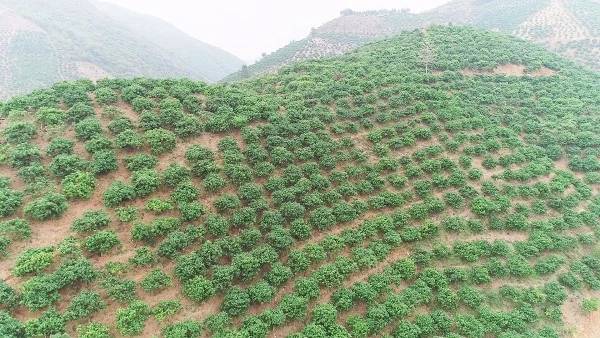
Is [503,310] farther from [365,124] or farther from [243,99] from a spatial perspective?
[243,99]

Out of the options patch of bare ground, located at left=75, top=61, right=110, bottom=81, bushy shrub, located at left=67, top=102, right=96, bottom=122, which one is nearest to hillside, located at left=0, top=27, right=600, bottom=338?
bushy shrub, located at left=67, top=102, right=96, bottom=122

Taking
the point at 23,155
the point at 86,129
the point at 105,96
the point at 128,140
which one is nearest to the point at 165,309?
the point at 128,140

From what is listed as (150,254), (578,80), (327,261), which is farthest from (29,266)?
(578,80)

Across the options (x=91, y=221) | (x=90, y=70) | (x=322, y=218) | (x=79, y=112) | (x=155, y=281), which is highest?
(x=79, y=112)

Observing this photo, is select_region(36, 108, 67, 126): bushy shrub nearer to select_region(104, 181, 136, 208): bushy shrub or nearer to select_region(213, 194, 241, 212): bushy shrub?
select_region(104, 181, 136, 208): bushy shrub

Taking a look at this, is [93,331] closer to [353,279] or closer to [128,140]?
[128,140]

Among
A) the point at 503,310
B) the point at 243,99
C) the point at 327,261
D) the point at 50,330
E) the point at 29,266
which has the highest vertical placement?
the point at 243,99

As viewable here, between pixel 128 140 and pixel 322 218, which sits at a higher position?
pixel 128 140

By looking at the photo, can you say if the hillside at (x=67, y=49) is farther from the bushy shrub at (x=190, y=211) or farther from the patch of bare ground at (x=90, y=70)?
the bushy shrub at (x=190, y=211)
